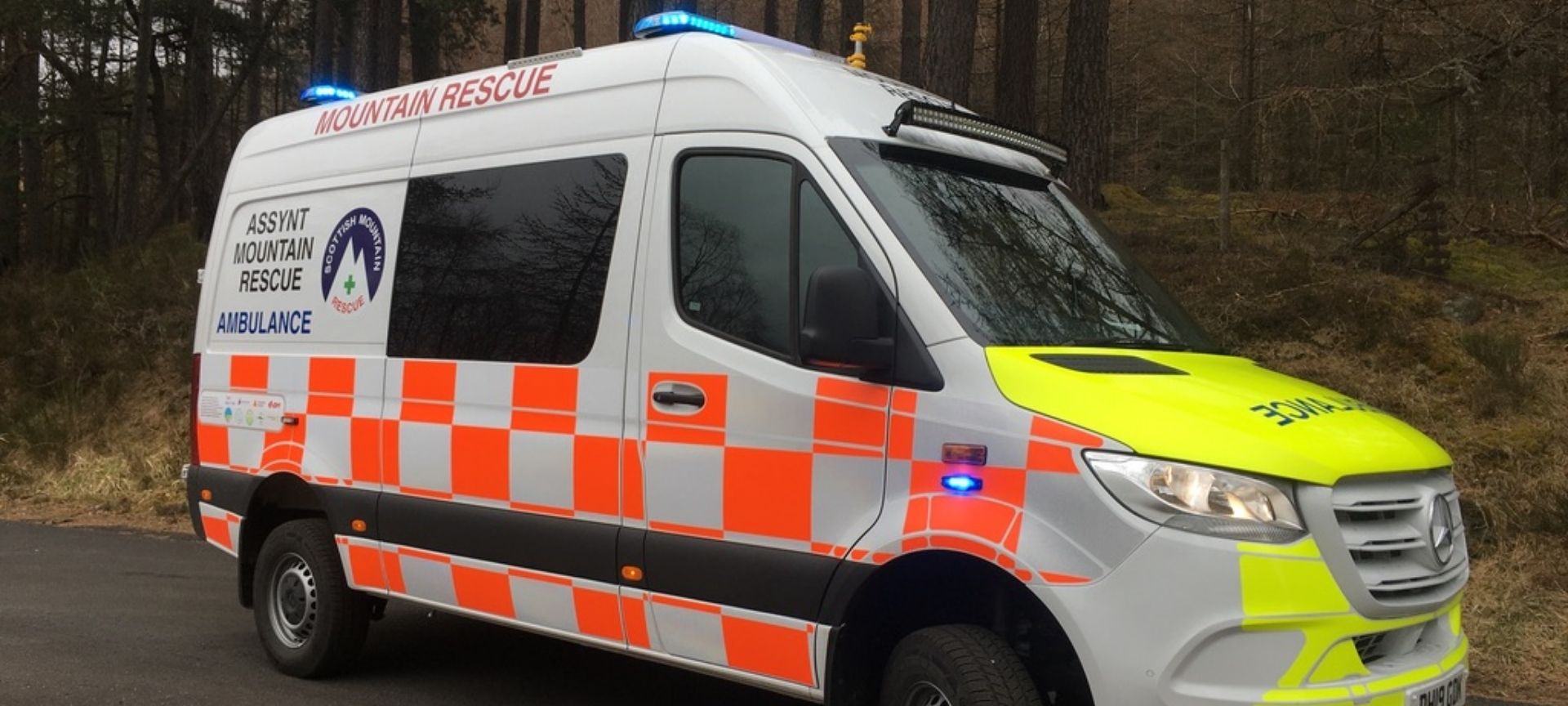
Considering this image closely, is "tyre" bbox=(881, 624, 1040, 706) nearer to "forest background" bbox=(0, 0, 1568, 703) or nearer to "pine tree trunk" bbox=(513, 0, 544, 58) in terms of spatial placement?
"forest background" bbox=(0, 0, 1568, 703)

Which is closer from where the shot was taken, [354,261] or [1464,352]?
[354,261]

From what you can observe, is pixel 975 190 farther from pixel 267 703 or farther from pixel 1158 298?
pixel 267 703

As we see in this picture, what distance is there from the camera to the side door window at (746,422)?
3.80m

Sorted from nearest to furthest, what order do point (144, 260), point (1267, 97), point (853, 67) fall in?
point (853, 67)
point (1267, 97)
point (144, 260)

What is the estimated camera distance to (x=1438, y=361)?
9.49 meters

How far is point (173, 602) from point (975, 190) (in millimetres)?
5589

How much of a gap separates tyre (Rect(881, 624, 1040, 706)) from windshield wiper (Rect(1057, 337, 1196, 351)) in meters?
0.94

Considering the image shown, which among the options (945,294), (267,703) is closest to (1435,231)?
(945,294)

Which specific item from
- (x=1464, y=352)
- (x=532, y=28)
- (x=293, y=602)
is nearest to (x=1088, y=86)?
(x=1464, y=352)

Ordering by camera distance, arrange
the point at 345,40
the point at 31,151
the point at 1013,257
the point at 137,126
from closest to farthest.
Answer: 1. the point at 1013,257
2. the point at 345,40
3. the point at 137,126
4. the point at 31,151

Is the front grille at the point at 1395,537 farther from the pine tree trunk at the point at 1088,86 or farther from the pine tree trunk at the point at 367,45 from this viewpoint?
the pine tree trunk at the point at 367,45

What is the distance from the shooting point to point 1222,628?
3.09 m

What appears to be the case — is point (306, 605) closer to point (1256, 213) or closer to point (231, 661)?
point (231, 661)

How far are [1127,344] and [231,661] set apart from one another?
4.51m
